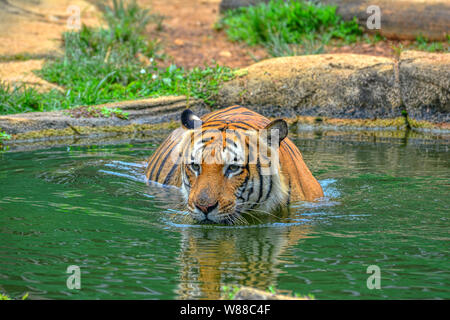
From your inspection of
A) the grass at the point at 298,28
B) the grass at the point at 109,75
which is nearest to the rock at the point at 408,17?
the grass at the point at 298,28

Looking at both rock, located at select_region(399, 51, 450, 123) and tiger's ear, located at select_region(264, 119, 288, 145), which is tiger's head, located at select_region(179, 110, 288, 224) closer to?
tiger's ear, located at select_region(264, 119, 288, 145)

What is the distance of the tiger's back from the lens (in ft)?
14.9

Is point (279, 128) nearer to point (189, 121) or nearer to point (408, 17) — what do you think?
point (189, 121)

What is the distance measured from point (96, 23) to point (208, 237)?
8.44m

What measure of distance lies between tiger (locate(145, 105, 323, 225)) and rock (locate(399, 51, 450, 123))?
11.5ft

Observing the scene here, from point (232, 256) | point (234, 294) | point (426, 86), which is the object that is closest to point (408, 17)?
point (426, 86)

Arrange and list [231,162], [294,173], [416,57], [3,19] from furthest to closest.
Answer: [3,19] → [416,57] → [294,173] → [231,162]

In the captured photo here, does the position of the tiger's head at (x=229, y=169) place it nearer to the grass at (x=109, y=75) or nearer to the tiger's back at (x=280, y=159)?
the tiger's back at (x=280, y=159)

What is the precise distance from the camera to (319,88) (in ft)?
27.0

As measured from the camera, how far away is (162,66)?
10.0 metres

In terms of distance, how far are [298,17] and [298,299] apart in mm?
8781

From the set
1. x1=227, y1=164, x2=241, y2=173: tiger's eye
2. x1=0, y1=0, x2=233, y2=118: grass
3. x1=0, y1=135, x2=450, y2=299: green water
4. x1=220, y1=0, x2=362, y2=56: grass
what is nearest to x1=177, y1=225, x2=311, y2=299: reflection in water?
x1=0, y1=135, x2=450, y2=299: green water

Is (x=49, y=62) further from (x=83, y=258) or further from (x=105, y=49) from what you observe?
(x=83, y=258)
